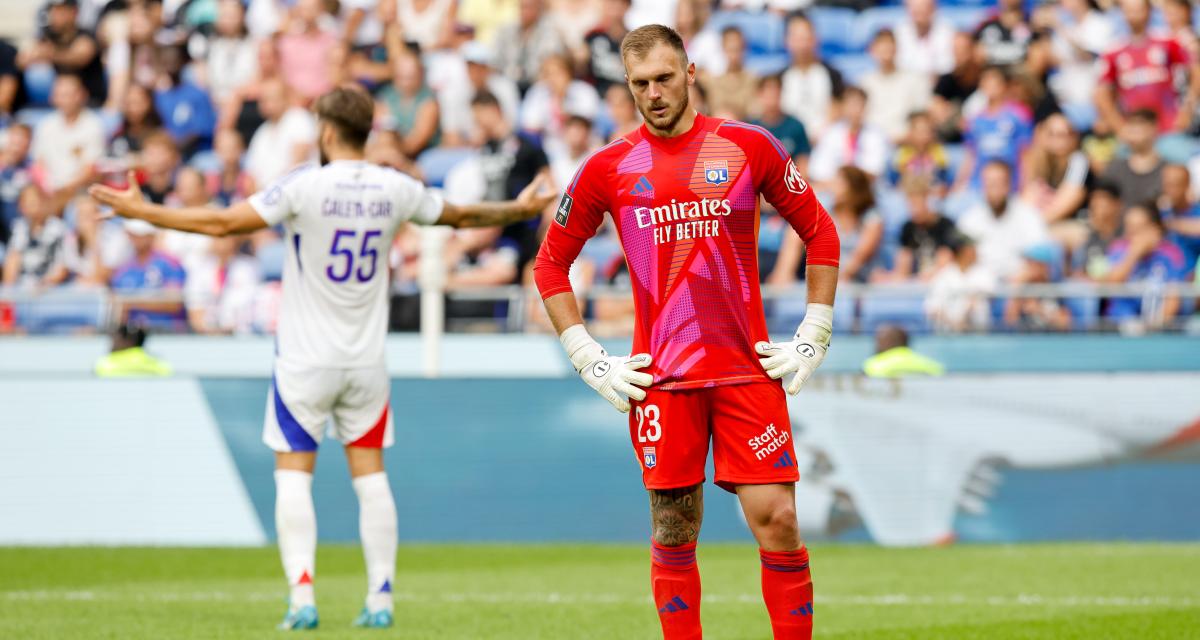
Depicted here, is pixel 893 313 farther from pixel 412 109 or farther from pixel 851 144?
pixel 412 109

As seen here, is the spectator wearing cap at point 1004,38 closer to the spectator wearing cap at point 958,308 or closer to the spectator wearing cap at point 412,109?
the spectator wearing cap at point 958,308

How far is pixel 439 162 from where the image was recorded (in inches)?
656

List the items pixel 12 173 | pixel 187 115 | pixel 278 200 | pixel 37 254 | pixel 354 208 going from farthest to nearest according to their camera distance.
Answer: pixel 187 115
pixel 12 173
pixel 37 254
pixel 354 208
pixel 278 200

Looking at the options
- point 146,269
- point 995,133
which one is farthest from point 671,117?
point 995,133

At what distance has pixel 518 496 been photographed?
1166 cm

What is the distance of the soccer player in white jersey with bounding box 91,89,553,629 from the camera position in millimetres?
7824

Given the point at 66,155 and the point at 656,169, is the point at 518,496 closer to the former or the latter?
the point at 656,169

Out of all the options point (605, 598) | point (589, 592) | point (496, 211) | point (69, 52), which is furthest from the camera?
point (69, 52)

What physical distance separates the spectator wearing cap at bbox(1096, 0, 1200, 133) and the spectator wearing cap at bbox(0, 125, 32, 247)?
10837 millimetres

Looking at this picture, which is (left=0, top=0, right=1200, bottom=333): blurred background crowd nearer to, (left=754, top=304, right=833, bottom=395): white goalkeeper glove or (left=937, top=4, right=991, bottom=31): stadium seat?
(left=937, top=4, right=991, bottom=31): stadium seat

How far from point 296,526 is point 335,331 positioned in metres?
0.94

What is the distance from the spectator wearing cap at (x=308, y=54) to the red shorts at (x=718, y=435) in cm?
1296

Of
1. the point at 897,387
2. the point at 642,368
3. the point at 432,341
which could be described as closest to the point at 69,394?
the point at 432,341

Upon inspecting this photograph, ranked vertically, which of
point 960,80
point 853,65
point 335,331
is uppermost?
point 853,65
